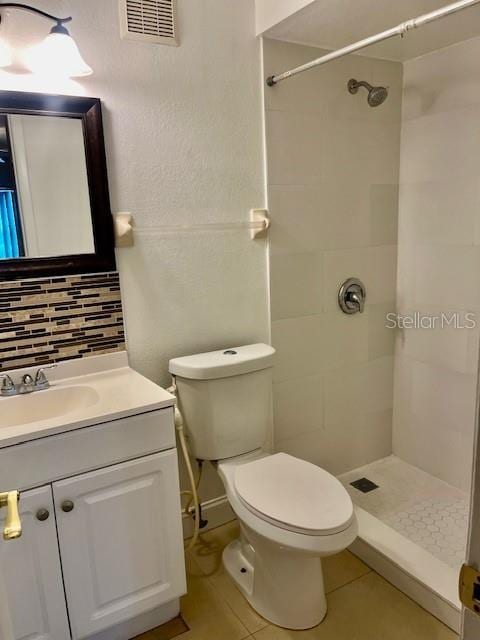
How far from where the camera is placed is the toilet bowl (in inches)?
57.9

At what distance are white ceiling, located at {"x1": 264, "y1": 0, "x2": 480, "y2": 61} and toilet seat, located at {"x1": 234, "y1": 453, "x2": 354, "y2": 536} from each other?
1623 millimetres

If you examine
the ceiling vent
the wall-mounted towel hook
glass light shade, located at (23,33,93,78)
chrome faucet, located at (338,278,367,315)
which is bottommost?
chrome faucet, located at (338,278,367,315)

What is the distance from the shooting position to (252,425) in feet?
6.20

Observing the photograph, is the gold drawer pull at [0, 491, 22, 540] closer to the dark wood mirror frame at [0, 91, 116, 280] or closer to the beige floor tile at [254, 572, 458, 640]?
the dark wood mirror frame at [0, 91, 116, 280]

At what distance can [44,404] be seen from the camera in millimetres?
1631

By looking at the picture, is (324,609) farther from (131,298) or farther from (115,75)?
(115,75)

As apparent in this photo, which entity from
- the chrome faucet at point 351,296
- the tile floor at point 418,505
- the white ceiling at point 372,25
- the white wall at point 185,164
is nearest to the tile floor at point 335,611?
the tile floor at point 418,505

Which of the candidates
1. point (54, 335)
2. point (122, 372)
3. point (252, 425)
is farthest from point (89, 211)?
point (252, 425)

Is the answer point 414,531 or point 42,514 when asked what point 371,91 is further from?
point 42,514

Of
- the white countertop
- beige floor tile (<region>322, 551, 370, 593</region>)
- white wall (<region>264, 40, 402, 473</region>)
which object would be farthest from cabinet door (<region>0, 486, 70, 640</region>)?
white wall (<region>264, 40, 402, 473</region>)

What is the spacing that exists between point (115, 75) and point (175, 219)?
535mm

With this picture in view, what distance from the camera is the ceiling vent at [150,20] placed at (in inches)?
65.9

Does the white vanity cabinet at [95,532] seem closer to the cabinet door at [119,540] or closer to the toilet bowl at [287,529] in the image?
the cabinet door at [119,540]

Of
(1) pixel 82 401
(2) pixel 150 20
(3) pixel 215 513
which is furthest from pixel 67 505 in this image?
(2) pixel 150 20
